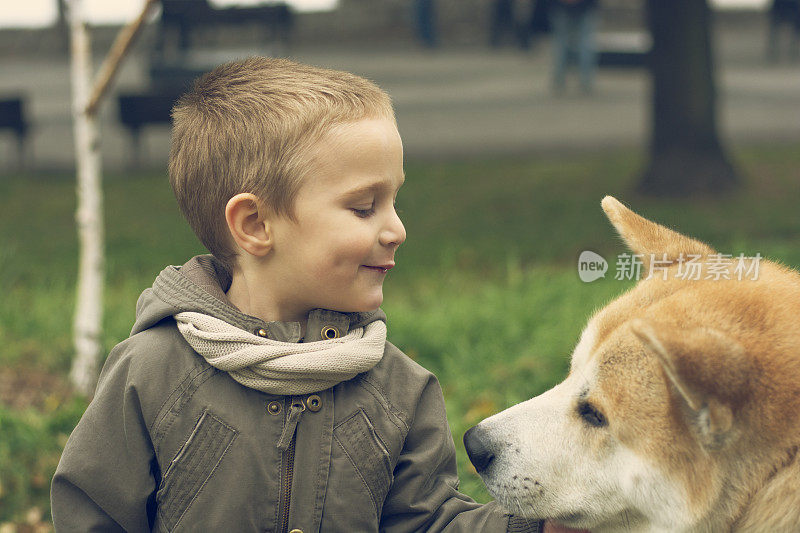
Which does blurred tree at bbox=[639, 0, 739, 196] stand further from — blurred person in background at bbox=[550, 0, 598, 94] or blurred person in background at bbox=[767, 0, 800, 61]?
blurred person in background at bbox=[767, 0, 800, 61]

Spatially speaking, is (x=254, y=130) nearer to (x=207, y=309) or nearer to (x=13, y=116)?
(x=207, y=309)

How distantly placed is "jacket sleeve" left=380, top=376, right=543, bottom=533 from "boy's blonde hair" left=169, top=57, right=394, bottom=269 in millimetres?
706

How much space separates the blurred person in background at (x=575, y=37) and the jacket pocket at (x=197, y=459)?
1230 cm

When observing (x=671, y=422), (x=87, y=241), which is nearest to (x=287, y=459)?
(x=671, y=422)

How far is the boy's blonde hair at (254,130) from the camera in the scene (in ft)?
7.29

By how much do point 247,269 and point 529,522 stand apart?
1033 millimetres

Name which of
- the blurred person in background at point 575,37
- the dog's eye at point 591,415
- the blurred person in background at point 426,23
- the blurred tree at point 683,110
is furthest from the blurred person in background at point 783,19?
the dog's eye at point 591,415

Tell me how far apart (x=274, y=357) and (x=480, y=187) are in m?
7.26

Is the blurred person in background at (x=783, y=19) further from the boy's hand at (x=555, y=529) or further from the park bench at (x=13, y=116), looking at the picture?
the boy's hand at (x=555, y=529)

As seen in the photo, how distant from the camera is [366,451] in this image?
2277 mm

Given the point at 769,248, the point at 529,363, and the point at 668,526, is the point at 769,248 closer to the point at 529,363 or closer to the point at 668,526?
the point at 529,363

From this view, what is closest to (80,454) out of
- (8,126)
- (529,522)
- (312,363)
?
(312,363)

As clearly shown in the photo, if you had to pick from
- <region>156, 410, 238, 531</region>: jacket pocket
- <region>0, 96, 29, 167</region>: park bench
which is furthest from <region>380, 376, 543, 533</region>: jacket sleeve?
<region>0, 96, 29, 167</region>: park bench

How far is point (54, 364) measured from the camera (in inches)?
192
